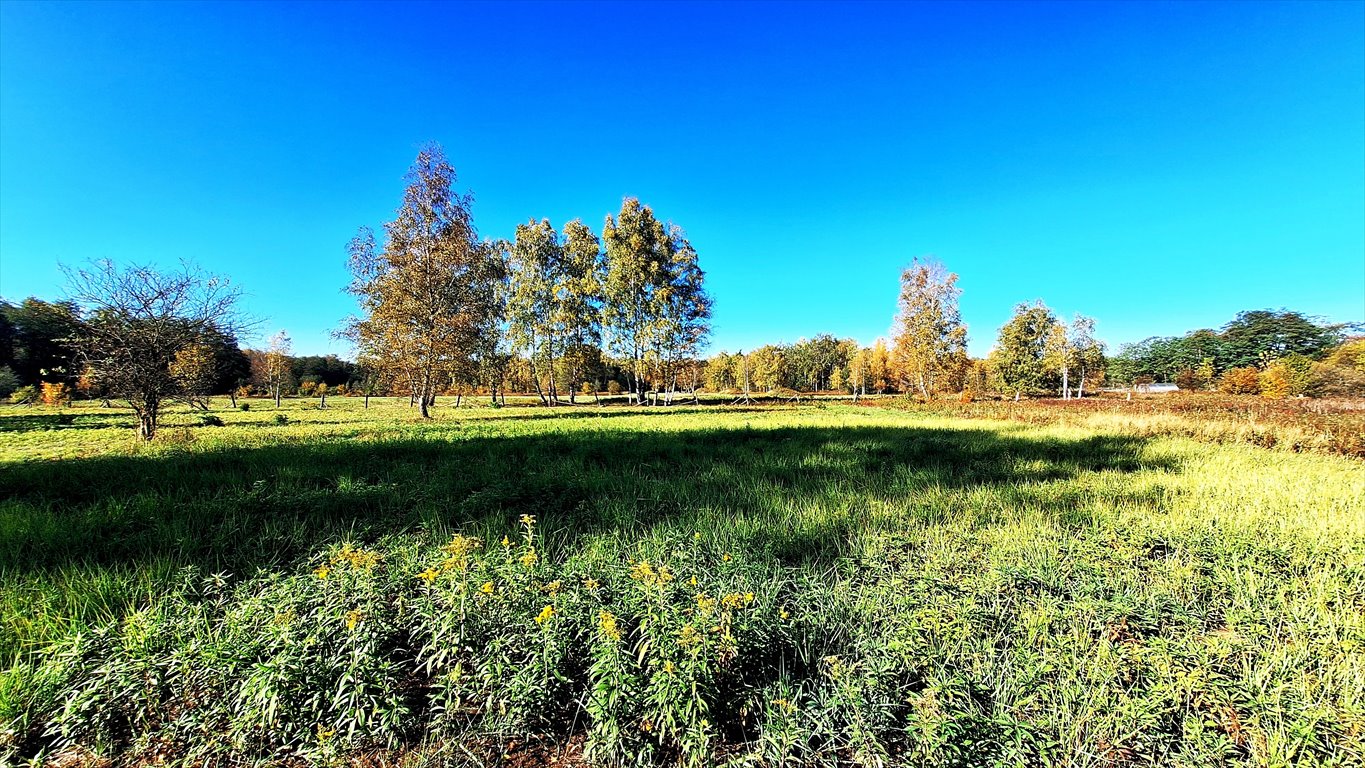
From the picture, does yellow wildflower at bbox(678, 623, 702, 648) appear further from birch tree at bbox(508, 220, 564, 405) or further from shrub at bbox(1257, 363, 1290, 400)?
shrub at bbox(1257, 363, 1290, 400)

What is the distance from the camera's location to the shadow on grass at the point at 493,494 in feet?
12.3

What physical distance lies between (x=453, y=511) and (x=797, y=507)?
149 inches

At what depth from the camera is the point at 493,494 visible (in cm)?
530

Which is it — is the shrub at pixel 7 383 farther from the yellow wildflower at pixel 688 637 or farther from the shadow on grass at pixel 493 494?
the yellow wildflower at pixel 688 637

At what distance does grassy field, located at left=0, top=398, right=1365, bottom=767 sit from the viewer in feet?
6.35

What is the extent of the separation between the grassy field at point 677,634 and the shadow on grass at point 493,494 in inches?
2.5

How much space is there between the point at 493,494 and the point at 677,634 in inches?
153

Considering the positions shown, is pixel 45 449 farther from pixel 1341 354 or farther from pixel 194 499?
pixel 1341 354

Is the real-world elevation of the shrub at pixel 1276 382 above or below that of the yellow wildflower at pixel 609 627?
above

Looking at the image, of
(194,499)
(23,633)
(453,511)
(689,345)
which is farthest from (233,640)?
(689,345)

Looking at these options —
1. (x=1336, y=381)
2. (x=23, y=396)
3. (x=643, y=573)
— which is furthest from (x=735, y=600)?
(x=23, y=396)

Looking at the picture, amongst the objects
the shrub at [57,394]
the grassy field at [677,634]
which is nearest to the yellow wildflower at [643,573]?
the grassy field at [677,634]

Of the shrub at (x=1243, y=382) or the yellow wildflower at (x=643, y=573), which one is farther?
the shrub at (x=1243, y=382)

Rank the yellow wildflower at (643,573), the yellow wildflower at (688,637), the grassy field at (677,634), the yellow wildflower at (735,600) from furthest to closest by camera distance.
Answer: the yellow wildflower at (643,573) → the yellow wildflower at (735,600) → the yellow wildflower at (688,637) → the grassy field at (677,634)
